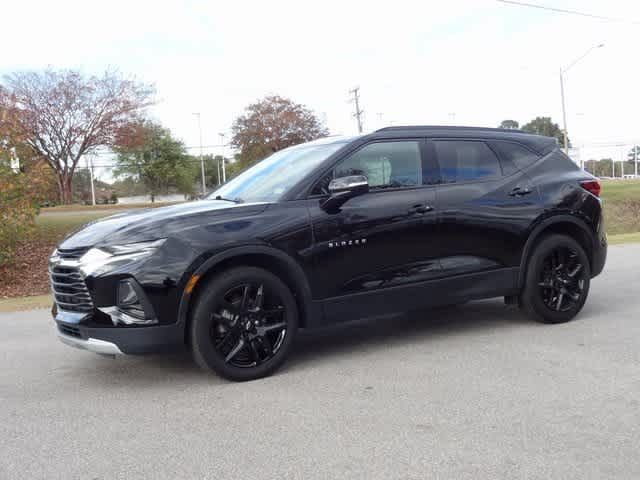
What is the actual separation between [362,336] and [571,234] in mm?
2320

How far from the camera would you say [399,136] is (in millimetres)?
5645

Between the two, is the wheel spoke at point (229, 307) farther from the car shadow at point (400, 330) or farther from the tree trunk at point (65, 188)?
the tree trunk at point (65, 188)

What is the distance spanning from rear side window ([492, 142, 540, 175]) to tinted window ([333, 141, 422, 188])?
99 cm

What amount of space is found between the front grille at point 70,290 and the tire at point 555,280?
3910mm

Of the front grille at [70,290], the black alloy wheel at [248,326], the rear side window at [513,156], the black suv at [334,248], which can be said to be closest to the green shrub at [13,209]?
the black suv at [334,248]

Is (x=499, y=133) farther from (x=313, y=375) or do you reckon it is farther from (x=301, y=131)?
(x=301, y=131)

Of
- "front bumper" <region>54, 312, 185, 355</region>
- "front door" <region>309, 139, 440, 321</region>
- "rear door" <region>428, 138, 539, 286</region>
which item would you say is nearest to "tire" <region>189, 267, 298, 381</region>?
"front bumper" <region>54, 312, 185, 355</region>

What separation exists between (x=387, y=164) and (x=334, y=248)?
96cm

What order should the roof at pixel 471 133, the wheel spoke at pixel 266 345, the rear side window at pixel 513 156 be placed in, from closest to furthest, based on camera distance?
the wheel spoke at pixel 266 345 → the roof at pixel 471 133 → the rear side window at pixel 513 156

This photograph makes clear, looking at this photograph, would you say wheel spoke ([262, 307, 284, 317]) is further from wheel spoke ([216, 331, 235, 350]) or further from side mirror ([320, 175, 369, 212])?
side mirror ([320, 175, 369, 212])

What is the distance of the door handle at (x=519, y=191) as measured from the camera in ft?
19.8

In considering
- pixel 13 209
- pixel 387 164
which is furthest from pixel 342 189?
pixel 13 209

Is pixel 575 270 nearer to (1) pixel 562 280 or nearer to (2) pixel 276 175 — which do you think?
(1) pixel 562 280

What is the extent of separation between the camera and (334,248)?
16.7 feet
